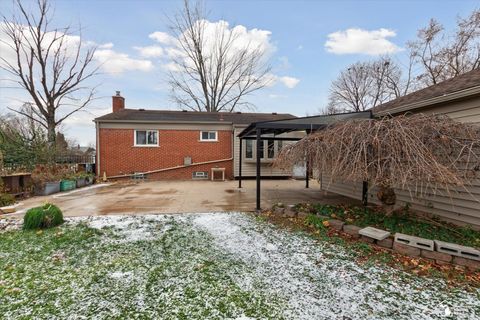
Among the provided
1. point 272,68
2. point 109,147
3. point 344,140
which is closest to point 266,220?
point 344,140

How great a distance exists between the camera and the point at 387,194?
4836 mm

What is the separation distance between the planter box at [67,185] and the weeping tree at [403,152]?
9486mm

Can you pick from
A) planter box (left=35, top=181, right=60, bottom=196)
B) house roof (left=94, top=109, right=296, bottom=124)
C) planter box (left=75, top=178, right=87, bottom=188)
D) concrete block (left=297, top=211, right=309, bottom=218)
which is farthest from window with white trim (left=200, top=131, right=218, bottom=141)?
concrete block (left=297, top=211, right=309, bottom=218)

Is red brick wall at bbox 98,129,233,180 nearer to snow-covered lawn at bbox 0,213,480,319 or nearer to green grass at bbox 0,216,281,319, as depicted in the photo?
snow-covered lawn at bbox 0,213,480,319

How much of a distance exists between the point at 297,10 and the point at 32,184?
12012 mm

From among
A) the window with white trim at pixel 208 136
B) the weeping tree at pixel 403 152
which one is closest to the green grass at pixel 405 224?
the weeping tree at pixel 403 152

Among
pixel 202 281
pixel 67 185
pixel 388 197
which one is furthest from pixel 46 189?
pixel 388 197

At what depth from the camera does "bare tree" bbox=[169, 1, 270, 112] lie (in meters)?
19.8

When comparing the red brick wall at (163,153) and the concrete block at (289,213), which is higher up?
the red brick wall at (163,153)

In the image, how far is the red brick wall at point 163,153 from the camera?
12.4 meters

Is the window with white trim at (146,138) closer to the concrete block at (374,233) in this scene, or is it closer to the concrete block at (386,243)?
the concrete block at (374,233)

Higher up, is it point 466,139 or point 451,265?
point 466,139

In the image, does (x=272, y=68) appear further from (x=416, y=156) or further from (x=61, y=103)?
(x=416, y=156)

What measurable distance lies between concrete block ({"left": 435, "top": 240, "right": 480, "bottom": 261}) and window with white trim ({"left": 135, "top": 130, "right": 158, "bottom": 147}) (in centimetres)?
1206
